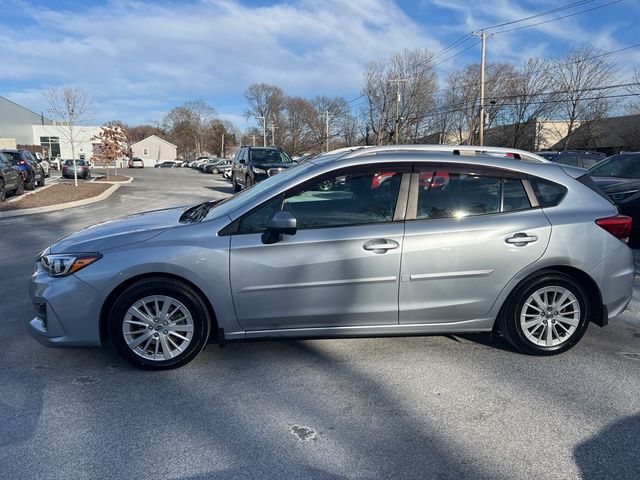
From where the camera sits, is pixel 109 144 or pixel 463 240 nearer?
pixel 463 240

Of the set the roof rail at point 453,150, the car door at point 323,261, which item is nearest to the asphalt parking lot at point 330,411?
the car door at point 323,261

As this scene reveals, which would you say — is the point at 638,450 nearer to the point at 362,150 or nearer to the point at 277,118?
the point at 362,150

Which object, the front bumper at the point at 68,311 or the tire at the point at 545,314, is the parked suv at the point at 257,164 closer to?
the front bumper at the point at 68,311

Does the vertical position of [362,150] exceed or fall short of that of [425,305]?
it exceeds it

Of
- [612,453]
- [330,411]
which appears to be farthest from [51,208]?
[612,453]

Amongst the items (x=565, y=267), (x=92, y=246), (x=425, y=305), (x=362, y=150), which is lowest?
(x=425, y=305)

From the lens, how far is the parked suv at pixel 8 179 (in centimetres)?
1541

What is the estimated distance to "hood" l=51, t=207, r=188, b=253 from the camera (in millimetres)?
3637

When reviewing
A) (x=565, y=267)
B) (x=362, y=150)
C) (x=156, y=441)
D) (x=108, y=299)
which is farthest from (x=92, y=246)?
(x=565, y=267)

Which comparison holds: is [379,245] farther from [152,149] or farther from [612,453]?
[152,149]

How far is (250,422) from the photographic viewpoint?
3.04 metres

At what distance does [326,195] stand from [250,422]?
179 cm

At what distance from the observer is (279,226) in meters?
3.46

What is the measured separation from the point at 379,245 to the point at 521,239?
1170 millimetres
